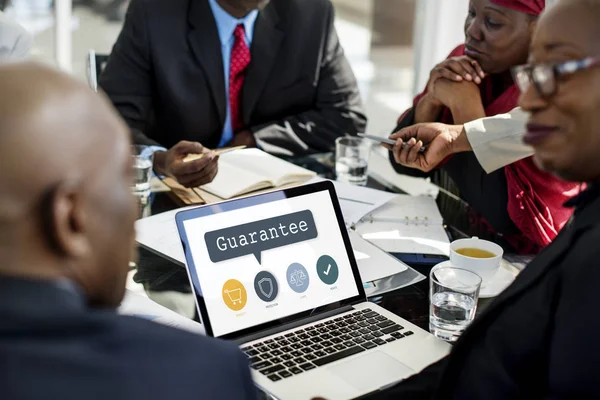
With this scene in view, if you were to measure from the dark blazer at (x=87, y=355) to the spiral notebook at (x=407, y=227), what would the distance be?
0.89 m

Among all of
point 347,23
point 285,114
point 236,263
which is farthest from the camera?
point 347,23

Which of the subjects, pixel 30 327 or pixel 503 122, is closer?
pixel 30 327

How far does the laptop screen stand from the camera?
1190mm

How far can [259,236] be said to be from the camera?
4.10 feet

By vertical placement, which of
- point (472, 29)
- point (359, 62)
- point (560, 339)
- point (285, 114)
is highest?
point (472, 29)

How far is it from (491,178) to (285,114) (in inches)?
32.7

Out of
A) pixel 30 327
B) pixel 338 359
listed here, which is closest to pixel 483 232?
pixel 338 359

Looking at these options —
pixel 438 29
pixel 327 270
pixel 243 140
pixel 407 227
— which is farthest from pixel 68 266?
pixel 438 29

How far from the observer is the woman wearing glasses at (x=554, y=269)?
32.1 inches

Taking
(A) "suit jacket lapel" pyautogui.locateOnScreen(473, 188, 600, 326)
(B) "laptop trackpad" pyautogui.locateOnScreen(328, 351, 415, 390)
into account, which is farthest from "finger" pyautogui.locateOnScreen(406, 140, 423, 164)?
(A) "suit jacket lapel" pyautogui.locateOnScreen(473, 188, 600, 326)

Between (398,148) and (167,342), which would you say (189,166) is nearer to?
(398,148)

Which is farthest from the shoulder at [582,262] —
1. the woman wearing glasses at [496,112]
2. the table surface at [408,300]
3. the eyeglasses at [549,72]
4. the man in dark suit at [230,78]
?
the man in dark suit at [230,78]

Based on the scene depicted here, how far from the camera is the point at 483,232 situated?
5.61 feet

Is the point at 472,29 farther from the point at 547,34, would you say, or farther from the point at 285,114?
the point at 547,34
